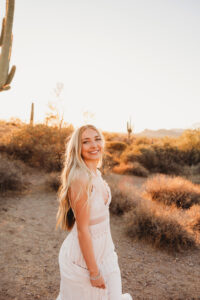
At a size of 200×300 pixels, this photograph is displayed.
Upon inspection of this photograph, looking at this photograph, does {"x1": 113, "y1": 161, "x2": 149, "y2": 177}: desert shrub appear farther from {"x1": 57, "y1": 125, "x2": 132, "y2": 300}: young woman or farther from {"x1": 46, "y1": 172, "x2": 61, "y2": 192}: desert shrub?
{"x1": 57, "y1": 125, "x2": 132, "y2": 300}: young woman

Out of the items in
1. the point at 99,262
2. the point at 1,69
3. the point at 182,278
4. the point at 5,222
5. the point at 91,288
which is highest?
the point at 1,69

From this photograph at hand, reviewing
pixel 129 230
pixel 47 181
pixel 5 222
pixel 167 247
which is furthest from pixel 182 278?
pixel 47 181

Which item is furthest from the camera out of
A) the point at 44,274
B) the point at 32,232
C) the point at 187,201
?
the point at 187,201

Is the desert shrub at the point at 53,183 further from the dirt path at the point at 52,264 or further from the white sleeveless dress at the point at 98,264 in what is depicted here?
the white sleeveless dress at the point at 98,264

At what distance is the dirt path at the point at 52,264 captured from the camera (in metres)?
3.08

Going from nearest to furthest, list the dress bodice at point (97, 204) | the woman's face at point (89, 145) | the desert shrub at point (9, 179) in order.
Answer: the dress bodice at point (97, 204) < the woman's face at point (89, 145) < the desert shrub at point (9, 179)

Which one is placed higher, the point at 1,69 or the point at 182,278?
the point at 1,69

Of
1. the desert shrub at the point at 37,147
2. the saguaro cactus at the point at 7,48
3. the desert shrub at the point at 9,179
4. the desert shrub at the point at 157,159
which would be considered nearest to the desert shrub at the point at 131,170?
the desert shrub at the point at 157,159

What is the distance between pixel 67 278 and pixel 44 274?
2007 mm

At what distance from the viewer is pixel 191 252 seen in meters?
4.22

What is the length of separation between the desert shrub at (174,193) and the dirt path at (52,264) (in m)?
1.71

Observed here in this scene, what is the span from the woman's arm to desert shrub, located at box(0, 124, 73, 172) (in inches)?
303

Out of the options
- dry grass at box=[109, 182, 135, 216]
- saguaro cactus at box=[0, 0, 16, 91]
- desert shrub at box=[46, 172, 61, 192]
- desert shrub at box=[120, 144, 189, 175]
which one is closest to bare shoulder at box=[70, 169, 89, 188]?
dry grass at box=[109, 182, 135, 216]

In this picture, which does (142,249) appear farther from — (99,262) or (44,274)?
(99,262)
